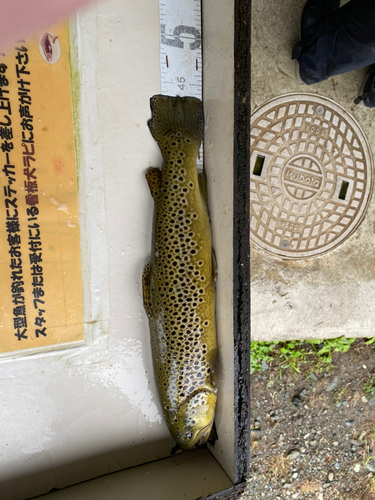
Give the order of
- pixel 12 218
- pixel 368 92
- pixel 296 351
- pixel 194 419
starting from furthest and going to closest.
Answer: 1. pixel 296 351
2. pixel 368 92
3. pixel 194 419
4. pixel 12 218

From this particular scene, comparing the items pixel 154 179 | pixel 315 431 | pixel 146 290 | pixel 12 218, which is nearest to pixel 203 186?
pixel 154 179

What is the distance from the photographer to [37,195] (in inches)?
50.3

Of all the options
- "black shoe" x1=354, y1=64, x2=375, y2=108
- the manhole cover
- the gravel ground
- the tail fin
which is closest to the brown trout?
the tail fin

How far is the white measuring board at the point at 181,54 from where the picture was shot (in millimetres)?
1420

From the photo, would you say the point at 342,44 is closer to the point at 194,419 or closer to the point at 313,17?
the point at 313,17

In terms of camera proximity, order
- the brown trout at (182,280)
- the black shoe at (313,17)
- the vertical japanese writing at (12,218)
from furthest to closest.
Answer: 1. the black shoe at (313,17)
2. the brown trout at (182,280)
3. the vertical japanese writing at (12,218)

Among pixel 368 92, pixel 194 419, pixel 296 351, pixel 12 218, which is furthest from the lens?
pixel 296 351

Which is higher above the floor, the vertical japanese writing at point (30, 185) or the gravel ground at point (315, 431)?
the vertical japanese writing at point (30, 185)

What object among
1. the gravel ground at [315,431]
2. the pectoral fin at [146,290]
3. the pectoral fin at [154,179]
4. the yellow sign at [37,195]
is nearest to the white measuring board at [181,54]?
the pectoral fin at [154,179]

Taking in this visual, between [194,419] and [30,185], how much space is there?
3.96 feet

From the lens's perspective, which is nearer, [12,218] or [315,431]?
[12,218]

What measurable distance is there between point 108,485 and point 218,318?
817 mm

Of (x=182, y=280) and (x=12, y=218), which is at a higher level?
(x=12, y=218)

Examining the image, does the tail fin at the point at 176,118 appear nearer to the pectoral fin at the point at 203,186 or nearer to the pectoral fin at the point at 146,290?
the pectoral fin at the point at 203,186
